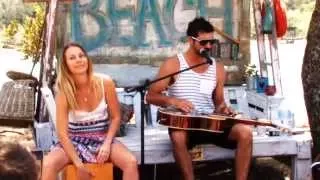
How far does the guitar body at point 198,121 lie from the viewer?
5.52m

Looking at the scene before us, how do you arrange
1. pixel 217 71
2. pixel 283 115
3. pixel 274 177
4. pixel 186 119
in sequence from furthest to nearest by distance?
pixel 274 177 → pixel 283 115 → pixel 217 71 → pixel 186 119

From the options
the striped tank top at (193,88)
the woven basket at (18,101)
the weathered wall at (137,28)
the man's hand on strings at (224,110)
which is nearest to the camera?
the man's hand on strings at (224,110)

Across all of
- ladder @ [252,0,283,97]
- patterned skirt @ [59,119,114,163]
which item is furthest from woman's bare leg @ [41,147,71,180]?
ladder @ [252,0,283,97]

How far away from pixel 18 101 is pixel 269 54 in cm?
291

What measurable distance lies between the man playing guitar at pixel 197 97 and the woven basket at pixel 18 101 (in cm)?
254

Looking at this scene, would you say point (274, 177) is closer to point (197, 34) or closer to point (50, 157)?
point (197, 34)

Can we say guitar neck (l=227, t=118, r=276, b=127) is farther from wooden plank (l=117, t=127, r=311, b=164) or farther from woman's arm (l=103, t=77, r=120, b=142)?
woman's arm (l=103, t=77, r=120, b=142)

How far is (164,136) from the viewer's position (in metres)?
6.36

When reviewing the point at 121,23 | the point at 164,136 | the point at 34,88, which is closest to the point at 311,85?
the point at 164,136

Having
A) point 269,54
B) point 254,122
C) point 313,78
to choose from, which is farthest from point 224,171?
point 254,122

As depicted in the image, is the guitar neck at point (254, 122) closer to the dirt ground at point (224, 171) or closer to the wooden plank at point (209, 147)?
the wooden plank at point (209, 147)

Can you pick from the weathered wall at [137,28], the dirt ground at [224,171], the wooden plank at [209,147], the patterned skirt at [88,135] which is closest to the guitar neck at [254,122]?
the wooden plank at [209,147]

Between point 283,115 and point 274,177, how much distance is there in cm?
90

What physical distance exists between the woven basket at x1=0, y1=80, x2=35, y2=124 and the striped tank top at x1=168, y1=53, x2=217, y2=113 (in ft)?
8.35
